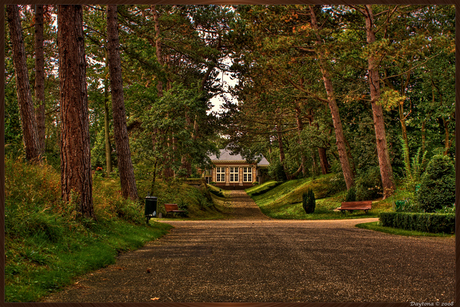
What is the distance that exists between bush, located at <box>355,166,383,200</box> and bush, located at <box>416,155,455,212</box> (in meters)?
11.0

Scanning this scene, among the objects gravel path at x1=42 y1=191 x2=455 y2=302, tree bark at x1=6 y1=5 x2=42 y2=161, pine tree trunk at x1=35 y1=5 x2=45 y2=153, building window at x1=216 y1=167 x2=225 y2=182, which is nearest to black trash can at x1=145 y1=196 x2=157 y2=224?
gravel path at x1=42 y1=191 x2=455 y2=302

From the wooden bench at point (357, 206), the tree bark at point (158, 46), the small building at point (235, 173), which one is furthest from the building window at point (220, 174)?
the wooden bench at point (357, 206)

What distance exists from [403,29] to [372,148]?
7.06 metres

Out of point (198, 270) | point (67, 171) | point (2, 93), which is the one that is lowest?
point (198, 270)

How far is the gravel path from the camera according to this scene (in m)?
4.26

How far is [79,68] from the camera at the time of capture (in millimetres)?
8516

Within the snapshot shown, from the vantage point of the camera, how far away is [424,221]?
35.4 feet

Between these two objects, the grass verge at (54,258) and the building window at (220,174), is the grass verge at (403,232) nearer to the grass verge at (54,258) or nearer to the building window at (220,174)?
the grass verge at (54,258)

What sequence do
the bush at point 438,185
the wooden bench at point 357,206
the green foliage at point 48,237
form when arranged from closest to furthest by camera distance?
1. the green foliage at point 48,237
2. the bush at point 438,185
3. the wooden bench at point 357,206

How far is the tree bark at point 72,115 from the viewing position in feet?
27.3

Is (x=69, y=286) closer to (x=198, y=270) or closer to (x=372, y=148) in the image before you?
(x=198, y=270)

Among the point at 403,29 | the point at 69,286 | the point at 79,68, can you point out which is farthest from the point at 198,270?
the point at 403,29

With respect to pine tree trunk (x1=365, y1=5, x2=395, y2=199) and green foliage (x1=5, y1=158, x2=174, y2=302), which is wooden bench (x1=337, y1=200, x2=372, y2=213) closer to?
pine tree trunk (x1=365, y1=5, x2=395, y2=199)

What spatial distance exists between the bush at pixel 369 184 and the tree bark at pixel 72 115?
58.0 feet
